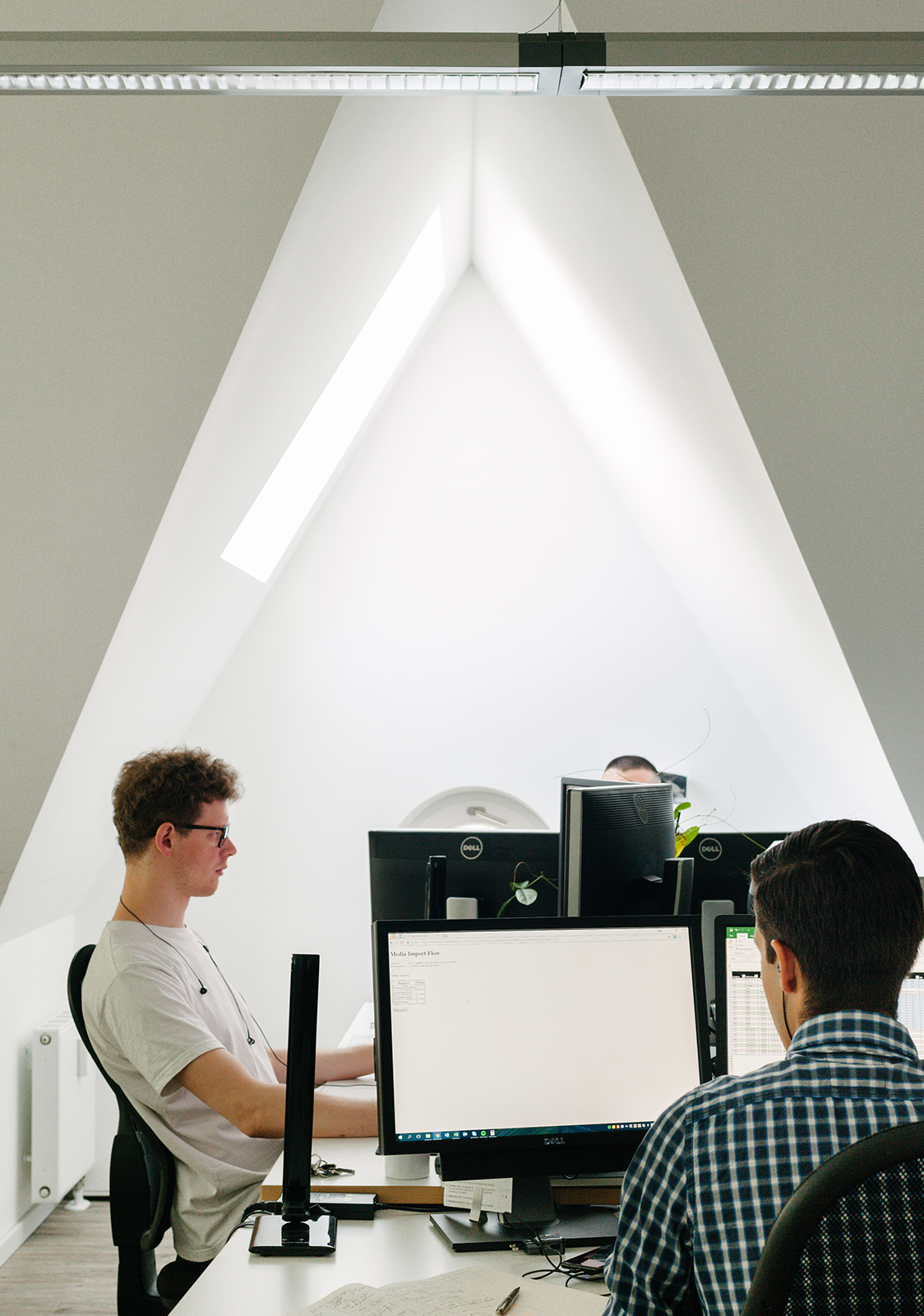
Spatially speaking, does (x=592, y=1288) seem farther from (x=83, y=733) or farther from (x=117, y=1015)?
(x=83, y=733)

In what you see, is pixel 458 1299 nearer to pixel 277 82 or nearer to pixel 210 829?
pixel 210 829

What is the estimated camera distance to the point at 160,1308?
200cm

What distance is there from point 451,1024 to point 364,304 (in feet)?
9.16

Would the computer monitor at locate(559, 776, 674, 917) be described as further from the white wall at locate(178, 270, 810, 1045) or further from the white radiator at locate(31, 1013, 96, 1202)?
the white radiator at locate(31, 1013, 96, 1202)

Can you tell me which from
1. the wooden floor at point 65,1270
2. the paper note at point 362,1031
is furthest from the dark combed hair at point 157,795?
the wooden floor at point 65,1270

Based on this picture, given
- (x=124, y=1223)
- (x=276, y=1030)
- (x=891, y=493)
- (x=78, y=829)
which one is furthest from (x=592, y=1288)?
(x=276, y=1030)

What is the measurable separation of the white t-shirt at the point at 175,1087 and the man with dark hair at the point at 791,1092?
1094 mm

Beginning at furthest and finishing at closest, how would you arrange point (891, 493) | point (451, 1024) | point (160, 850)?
point (891, 493), point (160, 850), point (451, 1024)

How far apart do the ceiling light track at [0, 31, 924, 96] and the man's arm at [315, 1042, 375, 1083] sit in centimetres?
199

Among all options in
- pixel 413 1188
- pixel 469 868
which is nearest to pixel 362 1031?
pixel 469 868

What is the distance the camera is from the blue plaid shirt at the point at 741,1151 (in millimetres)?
1011

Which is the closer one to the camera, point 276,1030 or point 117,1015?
point 117,1015

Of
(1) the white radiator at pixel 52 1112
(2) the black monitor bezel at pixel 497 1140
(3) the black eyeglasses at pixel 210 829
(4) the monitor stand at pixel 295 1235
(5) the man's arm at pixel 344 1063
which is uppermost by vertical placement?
(3) the black eyeglasses at pixel 210 829

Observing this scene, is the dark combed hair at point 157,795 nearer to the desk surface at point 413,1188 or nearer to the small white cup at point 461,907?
the small white cup at point 461,907
